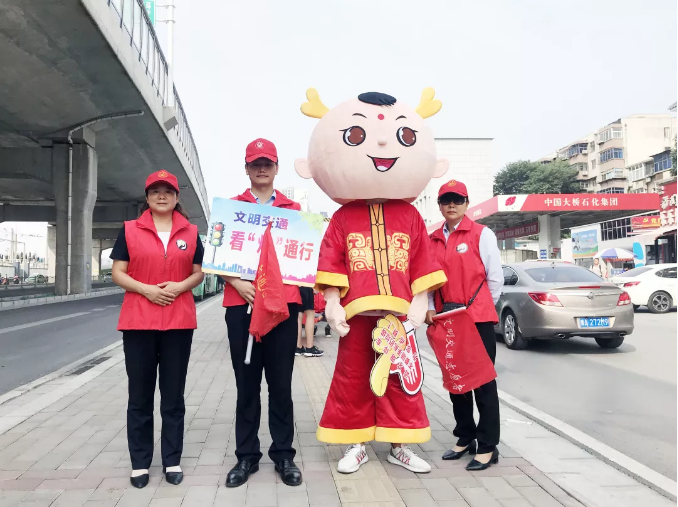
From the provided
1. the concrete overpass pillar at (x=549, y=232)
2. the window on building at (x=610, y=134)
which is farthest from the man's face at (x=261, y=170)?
the window on building at (x=610, y=134)

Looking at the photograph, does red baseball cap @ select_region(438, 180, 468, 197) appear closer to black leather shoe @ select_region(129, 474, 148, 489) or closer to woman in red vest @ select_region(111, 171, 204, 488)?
woman in red vest @ select_region(111, 171, 204, 488)

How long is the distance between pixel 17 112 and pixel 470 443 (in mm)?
21525

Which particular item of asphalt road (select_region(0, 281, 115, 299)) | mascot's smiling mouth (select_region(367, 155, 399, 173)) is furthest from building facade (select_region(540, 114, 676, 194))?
mascot's smiling mouth (select_region(367, 155, 399, 173))

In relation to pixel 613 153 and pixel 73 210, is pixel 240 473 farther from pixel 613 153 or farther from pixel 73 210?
pixel 613 153

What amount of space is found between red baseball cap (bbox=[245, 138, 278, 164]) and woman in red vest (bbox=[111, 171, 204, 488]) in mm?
540

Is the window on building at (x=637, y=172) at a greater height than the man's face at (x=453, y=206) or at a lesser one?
greater

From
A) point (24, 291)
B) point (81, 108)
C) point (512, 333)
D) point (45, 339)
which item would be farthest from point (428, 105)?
point (24, 291)

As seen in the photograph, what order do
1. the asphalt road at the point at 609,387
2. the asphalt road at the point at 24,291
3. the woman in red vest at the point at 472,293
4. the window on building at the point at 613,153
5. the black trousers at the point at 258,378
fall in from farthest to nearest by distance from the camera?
the window on building at the point at 613,153 < the asphalt road at the point at 24,291 < the asphalt road at the point at 609,387 < the woman in red vest at the point at 472,293 < the black trousers at the point at 258,378

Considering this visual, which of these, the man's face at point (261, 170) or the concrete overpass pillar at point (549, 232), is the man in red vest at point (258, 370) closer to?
the man's face at point (261, 170)

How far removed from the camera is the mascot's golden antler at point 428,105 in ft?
12.1

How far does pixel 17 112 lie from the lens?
63.9 ft

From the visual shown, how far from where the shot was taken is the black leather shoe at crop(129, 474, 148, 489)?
3065mm

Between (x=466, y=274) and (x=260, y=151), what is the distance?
1586 mm

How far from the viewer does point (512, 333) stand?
8.48 m
